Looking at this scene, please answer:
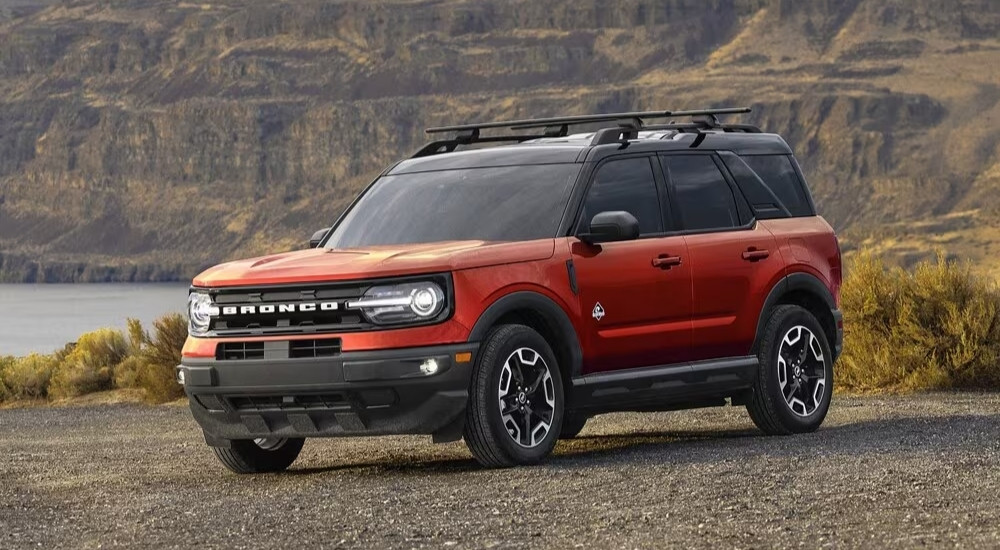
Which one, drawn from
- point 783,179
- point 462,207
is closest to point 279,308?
point 462,207

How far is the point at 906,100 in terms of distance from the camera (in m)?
165

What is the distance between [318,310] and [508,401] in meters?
1.19

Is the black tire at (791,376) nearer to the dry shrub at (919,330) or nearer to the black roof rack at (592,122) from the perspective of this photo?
the black roof rack at (592,122)

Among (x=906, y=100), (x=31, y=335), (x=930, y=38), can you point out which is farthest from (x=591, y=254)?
(x=930, y=38)

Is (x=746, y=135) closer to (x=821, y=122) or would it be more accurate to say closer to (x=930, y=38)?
(x=821, y=122)

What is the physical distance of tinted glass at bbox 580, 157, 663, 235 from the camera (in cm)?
1105

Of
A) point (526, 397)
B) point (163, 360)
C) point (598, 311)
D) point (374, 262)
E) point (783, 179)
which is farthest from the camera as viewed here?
point (163, 360)

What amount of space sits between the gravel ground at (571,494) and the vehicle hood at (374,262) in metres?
1.14

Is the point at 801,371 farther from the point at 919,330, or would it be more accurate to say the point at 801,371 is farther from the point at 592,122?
the point at 919,330

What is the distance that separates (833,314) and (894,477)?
10.7 feet

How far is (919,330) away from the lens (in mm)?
17484

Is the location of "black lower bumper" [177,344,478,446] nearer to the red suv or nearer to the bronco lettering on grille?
the red suv

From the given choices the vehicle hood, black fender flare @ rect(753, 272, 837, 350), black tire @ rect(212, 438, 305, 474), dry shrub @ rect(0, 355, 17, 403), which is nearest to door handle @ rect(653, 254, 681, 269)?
the vehicle hood

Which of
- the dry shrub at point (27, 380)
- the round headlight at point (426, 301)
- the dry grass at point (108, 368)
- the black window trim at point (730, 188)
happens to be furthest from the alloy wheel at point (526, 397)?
the dry shrub at point (27, 380)
